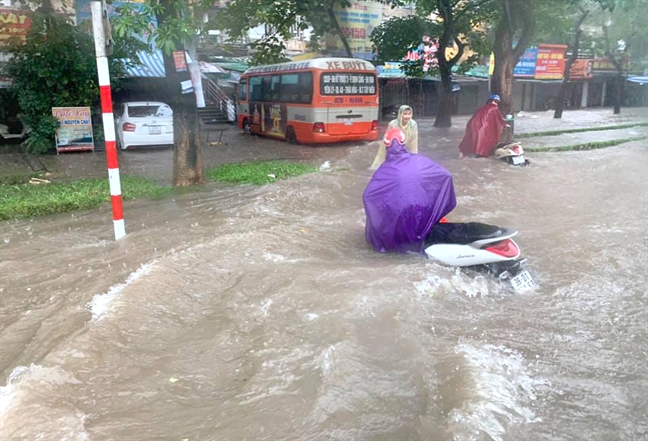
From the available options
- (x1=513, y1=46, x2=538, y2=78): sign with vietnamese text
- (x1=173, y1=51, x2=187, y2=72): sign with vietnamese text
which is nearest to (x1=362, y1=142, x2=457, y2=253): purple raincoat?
(x1=173, y1=51, x2=187, y2=72): sign with vietnamese text

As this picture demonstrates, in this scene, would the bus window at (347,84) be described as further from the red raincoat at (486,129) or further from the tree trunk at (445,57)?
the tree trunk at (445,57)

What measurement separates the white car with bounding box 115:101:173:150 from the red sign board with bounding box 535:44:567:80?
25204mm

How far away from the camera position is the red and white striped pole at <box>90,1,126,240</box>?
19.4 ft

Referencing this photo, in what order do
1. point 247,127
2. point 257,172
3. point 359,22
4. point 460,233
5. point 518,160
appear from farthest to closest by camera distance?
point 359,22 < point 247,127 < point 518,160 < point 257,172 < point 460,233

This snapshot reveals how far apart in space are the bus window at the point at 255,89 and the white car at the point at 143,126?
11.4 ft

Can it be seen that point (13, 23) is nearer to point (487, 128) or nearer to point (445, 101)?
point (487, 128)

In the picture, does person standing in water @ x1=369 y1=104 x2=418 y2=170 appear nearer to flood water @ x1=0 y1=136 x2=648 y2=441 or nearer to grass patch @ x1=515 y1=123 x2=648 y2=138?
flood water @ x1=0 y1=136 x2=648 y2=441

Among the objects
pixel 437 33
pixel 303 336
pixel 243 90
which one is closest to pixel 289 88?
pixel 243 90

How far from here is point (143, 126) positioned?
15.3m

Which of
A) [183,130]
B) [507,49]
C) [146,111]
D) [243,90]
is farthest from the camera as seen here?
[243,90]

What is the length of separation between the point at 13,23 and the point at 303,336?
15984mm

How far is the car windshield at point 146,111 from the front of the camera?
15.6 metres

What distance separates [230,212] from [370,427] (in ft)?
17.2

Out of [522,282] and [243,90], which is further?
[243,90]
